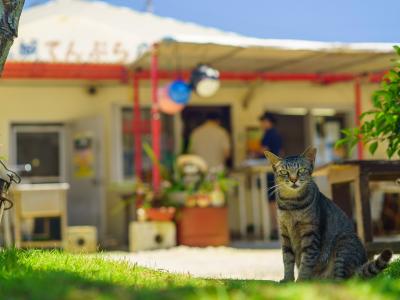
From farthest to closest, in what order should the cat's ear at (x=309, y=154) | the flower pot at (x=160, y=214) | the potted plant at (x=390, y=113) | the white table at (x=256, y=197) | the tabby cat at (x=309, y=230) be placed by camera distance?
1. the white table at (x=256, y=197)
2. the flower pot at (x=160, y=214)
3. the potted plant at (x=390, y=113)
4. the cat's ear at (x=309, y=154)
5. the tabby cat at (x=309, y=230)

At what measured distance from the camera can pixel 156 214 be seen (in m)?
10.6

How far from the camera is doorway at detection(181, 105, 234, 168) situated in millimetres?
13297

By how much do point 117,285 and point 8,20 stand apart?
215cm

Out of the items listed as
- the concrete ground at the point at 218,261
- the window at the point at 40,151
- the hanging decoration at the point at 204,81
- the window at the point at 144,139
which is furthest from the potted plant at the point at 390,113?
the window at the point at 40,151

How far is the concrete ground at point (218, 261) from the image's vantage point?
7089mm

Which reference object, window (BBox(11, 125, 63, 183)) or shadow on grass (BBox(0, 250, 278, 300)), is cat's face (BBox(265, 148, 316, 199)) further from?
window (BBox(11, 125, 63, 183))

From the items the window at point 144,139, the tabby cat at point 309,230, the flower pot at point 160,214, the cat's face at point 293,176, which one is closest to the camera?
the tabby cat at point 309,230

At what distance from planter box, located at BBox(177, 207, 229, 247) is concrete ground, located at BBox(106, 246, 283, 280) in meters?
0.33

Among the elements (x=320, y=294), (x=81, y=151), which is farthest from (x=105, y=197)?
(x=320, y=294)

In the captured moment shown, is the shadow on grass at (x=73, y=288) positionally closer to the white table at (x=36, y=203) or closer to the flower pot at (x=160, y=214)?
the white table at (x=36, y=203)

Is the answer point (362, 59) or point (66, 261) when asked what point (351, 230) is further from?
point (362, 59)

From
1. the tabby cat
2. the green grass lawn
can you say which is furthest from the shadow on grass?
the tabby cat

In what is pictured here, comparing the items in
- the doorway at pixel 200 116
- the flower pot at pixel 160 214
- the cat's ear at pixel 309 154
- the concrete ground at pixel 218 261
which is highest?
the doorway at pixel 200 116

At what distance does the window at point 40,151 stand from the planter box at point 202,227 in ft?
9.64
